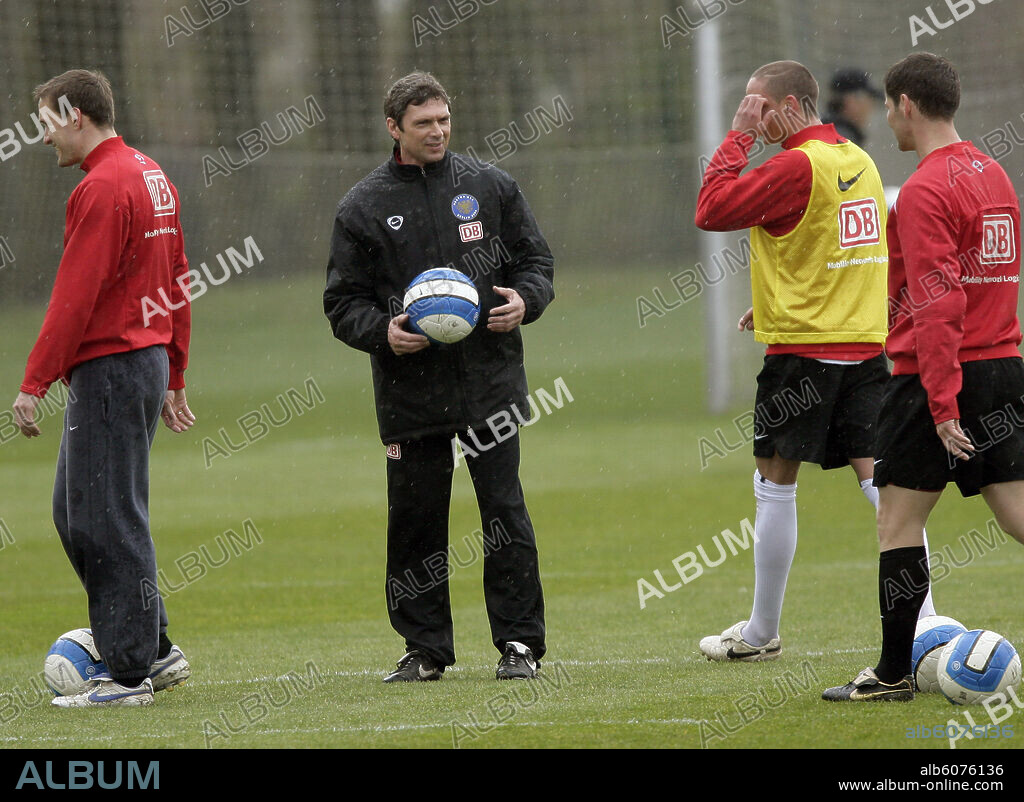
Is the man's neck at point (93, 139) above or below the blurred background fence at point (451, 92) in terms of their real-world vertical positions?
below

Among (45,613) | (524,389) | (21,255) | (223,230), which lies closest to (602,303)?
(223,230)

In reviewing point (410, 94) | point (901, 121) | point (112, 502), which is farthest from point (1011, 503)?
point (112, 502)

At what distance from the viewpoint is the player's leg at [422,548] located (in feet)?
19.5

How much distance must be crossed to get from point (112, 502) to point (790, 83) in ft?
10.8

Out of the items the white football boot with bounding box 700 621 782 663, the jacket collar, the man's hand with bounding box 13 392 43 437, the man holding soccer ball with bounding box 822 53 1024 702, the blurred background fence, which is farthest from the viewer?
the blurred background fence

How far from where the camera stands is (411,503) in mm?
5941

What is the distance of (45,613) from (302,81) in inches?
873

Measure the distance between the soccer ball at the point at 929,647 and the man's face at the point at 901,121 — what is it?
1.77m

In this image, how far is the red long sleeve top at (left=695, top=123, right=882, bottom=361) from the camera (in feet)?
18.8

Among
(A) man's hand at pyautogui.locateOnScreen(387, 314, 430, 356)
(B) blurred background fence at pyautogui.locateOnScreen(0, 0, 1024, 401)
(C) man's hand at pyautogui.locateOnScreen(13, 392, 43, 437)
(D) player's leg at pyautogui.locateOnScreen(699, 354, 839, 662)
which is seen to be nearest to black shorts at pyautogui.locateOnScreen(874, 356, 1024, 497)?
(D) player's leg at pyautogui.locateOnScreen(699, 354, 839, 662)

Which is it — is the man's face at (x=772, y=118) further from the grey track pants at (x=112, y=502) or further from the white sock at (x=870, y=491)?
the grey track pants at (x=112, y=502)

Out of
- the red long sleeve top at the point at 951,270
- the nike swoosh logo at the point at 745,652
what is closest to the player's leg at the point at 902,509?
the red long sleeve top at the point at 951,270

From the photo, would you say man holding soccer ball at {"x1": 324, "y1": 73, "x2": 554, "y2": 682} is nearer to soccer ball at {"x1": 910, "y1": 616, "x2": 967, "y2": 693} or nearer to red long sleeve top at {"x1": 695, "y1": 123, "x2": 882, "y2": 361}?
red long sleeve top at {"x1": 695, "y1": 123, "x2": 882, "y2": 361}

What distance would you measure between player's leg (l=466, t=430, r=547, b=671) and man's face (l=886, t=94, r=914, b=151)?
201 cm
